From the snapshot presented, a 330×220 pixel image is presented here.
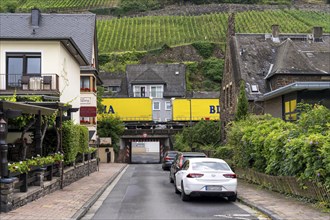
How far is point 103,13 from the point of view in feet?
441

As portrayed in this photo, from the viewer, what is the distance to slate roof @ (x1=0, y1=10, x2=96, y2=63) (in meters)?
29.9

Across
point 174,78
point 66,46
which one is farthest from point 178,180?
point 174,78

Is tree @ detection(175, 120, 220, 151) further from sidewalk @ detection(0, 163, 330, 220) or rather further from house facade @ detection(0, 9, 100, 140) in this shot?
sidewalk @ detection(0, 163, 330, 220)

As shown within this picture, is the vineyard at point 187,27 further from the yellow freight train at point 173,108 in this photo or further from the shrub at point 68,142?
the shrub at point 68,142

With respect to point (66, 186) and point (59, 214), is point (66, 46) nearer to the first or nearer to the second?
point (66, 186)

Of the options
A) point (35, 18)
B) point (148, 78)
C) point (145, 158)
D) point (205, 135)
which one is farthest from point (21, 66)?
point (145, 158)

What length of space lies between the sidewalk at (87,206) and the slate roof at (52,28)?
47.9 ft

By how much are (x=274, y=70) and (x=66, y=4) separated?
115137 millimetres

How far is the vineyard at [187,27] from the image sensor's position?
106 meters

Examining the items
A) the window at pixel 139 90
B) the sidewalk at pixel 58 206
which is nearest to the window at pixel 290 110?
the sidewalk at pixel 58 206

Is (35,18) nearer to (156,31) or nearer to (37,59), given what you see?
(37,59)

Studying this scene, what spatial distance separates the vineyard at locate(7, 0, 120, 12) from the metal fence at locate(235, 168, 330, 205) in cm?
11996

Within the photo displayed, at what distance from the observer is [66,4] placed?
13962 centimetres

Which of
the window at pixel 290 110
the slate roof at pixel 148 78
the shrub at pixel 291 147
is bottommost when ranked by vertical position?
the shrub at pixel 291 147
